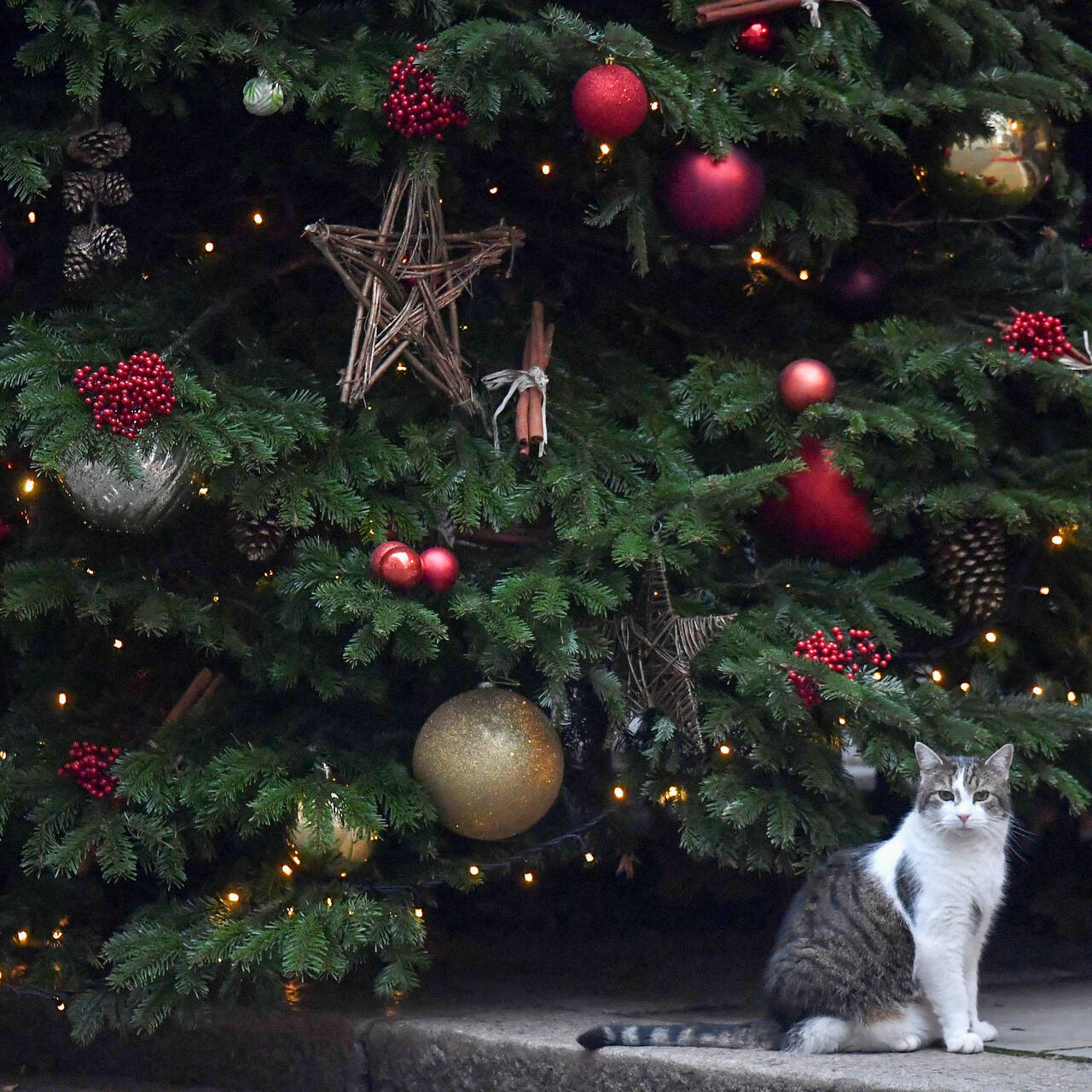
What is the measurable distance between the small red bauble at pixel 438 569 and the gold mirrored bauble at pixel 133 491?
1.45 feet

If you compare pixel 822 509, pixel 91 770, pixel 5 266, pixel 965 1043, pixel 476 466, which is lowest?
pixel 965 1043

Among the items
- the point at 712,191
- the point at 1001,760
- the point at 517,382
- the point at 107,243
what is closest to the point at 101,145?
the point at 107,243

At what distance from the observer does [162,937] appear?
8.27 feet

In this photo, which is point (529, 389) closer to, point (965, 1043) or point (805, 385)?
point (805, 385)

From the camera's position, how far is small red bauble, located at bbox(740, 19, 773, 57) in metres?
2.69

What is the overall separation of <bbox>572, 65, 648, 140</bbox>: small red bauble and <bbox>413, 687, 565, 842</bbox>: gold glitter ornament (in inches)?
41.3

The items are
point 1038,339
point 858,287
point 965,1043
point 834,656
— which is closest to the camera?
point 965,1043

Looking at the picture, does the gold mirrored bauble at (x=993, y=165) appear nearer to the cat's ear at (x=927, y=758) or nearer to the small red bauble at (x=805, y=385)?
the small red bauble at (x=805, y=385)

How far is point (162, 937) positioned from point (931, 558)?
1.67 m

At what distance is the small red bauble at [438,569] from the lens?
2498 mm

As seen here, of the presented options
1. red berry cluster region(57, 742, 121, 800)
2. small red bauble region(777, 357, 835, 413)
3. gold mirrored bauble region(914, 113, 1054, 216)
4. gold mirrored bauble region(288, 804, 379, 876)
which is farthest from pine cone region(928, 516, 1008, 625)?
red berry cluster region(57, 742, 121, 800)

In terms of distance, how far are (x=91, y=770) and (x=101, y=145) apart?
3.81ft

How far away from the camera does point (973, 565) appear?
2.83 m

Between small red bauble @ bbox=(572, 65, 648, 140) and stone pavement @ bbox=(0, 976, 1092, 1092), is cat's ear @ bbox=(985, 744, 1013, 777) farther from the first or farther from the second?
small red bauble @ bbox=(572, 65, 648, 140)
